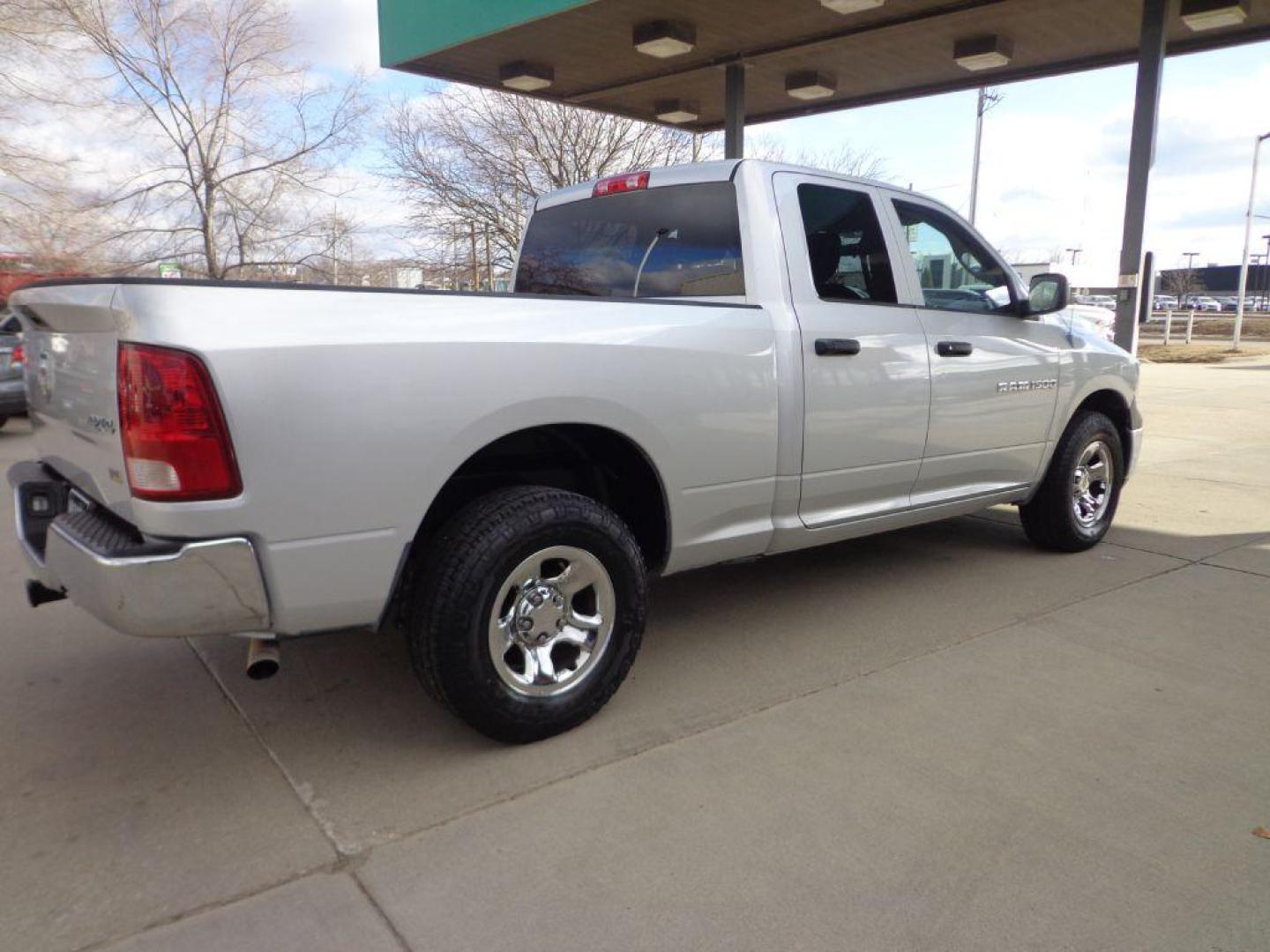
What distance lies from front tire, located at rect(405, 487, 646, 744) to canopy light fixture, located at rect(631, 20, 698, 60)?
7.36 metres

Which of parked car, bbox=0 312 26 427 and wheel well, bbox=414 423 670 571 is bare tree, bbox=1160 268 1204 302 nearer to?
parked car, bbox=0 312 26 427

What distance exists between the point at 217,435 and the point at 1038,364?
4014 mm

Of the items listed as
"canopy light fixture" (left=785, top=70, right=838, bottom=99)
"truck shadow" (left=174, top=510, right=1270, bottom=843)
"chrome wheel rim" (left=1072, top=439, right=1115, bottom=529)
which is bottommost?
"truck shadow" (left=174, top=510, right=1270, bottom=843)

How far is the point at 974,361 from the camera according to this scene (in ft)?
14.3

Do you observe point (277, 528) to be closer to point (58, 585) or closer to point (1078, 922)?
point (58, 585)

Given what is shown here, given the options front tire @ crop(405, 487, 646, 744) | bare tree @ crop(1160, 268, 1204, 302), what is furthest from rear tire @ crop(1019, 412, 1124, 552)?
bare tree @ crop(1160, 268, 1204, 302)

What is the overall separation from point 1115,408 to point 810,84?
7.16 m

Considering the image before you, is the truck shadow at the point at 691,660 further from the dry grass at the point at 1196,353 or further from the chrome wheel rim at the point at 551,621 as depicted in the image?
the dry grass at the point at 1196,353

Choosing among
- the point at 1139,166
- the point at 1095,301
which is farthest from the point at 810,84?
the point at 1095,301

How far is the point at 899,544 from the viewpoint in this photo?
18.1 feet

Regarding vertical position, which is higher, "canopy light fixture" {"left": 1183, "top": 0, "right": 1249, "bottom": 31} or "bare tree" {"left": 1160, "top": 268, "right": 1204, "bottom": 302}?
"canopy light fixture" {"left": 1183, "top": 0, "right": 1249, "bottom": 31}

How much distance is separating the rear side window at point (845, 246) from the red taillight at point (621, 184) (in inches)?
28.2

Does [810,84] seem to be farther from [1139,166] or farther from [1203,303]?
[1203,303]

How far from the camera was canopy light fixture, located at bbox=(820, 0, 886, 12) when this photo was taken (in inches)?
308
